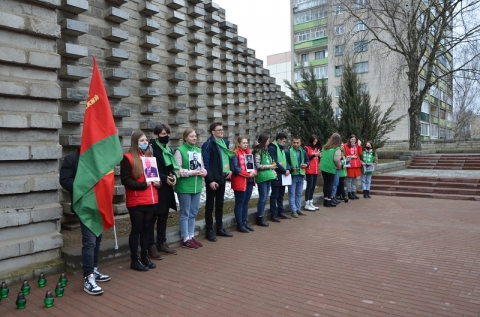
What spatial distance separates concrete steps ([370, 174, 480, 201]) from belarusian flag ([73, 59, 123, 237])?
475 inches

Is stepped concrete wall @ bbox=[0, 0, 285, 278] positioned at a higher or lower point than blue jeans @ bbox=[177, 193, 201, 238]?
higher

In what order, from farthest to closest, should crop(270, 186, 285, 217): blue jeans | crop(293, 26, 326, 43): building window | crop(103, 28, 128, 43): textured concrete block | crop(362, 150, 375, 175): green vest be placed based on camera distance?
1. crop(293, 26, 326, 43): building window
2. crop(362, 150, 375, 175): green vest
3. crop(103, 28, 128, 43): textured concrete block
4. crop(270, 186, 285, 217): blue jeans

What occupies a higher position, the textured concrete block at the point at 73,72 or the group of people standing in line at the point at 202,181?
the textured concrete block at the point at 73,72

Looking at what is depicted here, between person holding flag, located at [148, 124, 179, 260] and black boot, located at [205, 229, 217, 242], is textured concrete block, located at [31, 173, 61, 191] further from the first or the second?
black boot, located at [205, 229, 217, 242]

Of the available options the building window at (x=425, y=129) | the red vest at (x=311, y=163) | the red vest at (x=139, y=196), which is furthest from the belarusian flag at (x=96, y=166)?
the building window at (x=425, y=129)

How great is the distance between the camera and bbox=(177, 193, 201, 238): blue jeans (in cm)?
657

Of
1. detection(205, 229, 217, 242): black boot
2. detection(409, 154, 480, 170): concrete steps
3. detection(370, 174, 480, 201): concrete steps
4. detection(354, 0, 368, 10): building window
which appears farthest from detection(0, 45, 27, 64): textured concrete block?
detection(354, 0, 368, 10): building window

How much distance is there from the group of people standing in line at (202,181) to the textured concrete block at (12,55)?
5.52ft

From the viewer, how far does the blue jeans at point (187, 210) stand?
6574 millimetres

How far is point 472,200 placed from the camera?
12.8m

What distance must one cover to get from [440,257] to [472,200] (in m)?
8.12

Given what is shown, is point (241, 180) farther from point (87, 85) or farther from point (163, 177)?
point (87, 85)

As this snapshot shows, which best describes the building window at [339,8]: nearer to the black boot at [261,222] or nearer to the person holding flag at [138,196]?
the black boot at [261,222]

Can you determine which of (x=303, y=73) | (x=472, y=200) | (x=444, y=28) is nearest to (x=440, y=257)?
(x=472, y=200)
